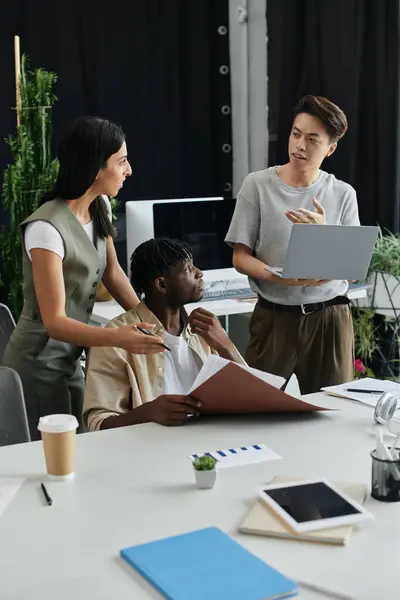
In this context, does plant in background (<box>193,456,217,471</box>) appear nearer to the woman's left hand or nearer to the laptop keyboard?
the woman's left hand

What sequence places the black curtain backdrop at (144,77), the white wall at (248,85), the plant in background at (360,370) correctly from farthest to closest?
the white wall at (248,85)
the black curtain backdrop at (144,77)
the plant in background at (360,370)

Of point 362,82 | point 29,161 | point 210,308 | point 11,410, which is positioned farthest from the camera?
point 362,82

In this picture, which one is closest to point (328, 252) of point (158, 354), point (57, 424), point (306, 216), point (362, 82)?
point (306, 216)

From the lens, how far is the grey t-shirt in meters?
2.69

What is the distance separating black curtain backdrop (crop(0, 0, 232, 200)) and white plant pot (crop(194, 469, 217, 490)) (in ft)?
10.7

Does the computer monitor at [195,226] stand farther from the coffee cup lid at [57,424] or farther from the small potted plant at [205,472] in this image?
the small potted plant at [205,472]

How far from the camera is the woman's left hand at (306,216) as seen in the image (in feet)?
8.47

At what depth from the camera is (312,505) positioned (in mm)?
1335

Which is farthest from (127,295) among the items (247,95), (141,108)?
(247,95)

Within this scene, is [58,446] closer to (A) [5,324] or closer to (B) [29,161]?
(A) [5,324]

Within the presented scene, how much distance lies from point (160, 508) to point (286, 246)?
1488mm

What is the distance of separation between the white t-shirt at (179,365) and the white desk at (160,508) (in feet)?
0.93

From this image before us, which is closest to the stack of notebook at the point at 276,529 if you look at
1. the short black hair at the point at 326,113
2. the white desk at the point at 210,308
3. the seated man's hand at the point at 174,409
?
the seated man's hand at the point at 174,409

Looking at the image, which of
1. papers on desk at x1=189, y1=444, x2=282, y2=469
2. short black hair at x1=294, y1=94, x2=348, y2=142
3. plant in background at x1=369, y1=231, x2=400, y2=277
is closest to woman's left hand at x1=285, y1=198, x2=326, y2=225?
short black hair at x1=294, y1=94, x2=348, y2=142
